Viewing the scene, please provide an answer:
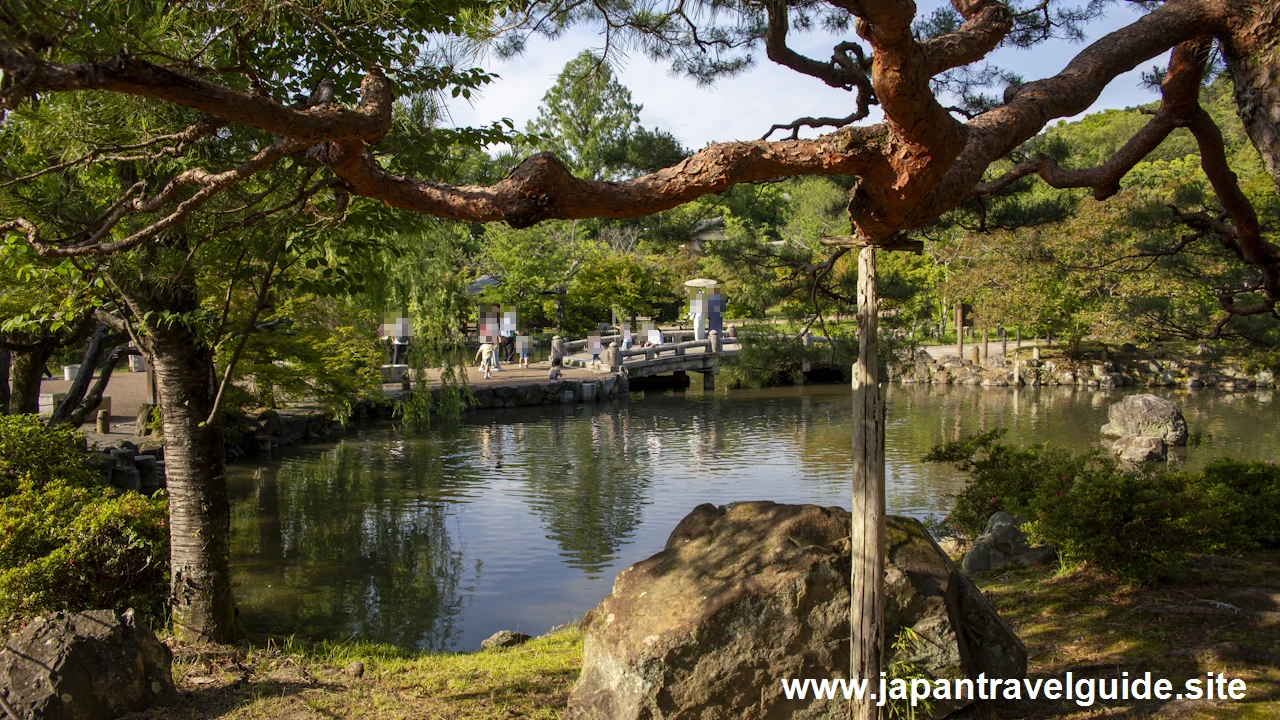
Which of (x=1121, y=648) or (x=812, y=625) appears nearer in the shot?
(x=812, y=625)

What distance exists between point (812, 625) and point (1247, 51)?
9.16 feet

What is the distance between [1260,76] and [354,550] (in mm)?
8715

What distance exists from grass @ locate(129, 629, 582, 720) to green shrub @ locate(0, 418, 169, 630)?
801 mm

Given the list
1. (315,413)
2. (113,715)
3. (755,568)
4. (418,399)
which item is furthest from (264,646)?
(315,413)

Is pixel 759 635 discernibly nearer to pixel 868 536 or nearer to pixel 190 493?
pixel 868 536

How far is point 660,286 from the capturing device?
95.9 feet

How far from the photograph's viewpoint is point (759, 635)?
3.44 metres

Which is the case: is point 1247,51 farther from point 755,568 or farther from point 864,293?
point 755,568

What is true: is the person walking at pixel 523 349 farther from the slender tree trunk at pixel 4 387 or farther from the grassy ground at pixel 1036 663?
the grassy ground at pixel 1036 663

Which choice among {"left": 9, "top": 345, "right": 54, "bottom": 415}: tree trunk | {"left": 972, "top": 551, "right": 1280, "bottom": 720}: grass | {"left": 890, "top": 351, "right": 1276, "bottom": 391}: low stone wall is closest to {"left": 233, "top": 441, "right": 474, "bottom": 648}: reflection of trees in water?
{"left": 9, "top": 345, "right": 54, "bottom": 415}: tree trunk

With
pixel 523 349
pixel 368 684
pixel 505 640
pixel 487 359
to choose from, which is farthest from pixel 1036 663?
pixel 523 349

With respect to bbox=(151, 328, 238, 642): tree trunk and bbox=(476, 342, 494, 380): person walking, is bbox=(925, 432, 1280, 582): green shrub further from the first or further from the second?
bbox=(476, 342, 494, 380): person walking

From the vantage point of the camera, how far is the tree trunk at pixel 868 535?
3213 mm

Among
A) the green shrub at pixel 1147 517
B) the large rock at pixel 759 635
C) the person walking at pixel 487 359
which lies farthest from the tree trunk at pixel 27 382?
the person walking at pixel 487 359
